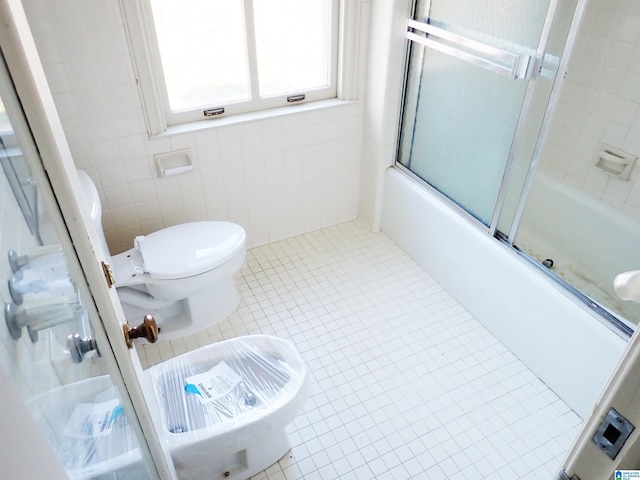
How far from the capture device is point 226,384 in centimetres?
155

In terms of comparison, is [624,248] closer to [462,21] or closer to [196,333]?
[462,21]

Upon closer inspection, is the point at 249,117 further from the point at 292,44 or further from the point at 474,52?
the point at 474,52

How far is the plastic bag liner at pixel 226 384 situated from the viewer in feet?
4.75

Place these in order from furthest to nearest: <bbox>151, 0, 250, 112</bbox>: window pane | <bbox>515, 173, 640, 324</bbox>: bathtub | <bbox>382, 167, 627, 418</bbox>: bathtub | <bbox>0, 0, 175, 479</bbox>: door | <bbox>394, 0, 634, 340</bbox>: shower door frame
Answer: <bbox>515, 173, 640, 324</bbox>: bathtub → <bbox>151, 0, 250, 112</bbox>: window pane → <bbox>382, 167, 627, 418</bbox>: bathtub → <bbox>394, 0, 634, 340</bbox>: shower door frame → <bbox>0, 0, 175, 479</bbox>: door

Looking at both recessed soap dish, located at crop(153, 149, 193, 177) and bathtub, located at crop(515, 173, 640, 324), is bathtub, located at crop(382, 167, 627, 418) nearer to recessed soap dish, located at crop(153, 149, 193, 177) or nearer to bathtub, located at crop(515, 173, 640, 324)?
bathtub, located at crop(515, 173, 640, 324)

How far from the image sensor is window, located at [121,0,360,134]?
198 centimetres

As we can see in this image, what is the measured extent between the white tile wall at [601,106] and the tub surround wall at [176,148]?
1.00 meters

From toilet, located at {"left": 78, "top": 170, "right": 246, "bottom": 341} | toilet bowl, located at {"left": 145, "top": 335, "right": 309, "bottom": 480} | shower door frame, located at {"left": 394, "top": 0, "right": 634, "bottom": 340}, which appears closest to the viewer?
toilet bowl, located at {"left": 145, "top": 335, "right": 309, "bottom": 480}

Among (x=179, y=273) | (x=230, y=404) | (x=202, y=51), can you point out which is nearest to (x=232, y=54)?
(x=202, y=51)

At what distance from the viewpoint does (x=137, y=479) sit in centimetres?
110

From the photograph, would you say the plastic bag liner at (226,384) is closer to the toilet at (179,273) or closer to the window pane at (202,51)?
the toilet at (179,273)

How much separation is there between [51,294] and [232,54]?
1.71 meters

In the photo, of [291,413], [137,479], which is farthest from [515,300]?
[137,479]

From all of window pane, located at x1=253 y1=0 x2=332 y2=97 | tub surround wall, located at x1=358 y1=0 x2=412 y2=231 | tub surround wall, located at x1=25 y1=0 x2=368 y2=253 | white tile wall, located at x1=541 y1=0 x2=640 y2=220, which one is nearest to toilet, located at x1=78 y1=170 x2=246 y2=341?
tub surround wall, located at x1=25 y1=0 x2=368 y2=253
